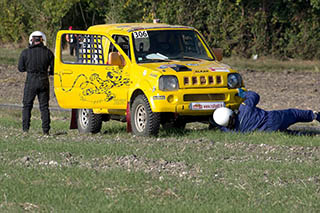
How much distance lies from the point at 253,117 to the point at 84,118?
3623mm

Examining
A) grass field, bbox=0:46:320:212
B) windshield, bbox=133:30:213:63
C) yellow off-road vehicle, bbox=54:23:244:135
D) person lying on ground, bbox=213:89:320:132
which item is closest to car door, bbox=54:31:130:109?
yellow off-road vehicle, bbox=54:23:244:135

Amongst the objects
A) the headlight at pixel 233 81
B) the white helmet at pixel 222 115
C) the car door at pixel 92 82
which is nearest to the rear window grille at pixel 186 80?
the white helmet at pixel 222 115

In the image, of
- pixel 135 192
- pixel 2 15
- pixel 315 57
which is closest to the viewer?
pixel 135 192

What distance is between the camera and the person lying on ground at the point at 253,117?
13.5 metres

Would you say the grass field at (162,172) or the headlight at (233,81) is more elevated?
the headlight at (233,81)

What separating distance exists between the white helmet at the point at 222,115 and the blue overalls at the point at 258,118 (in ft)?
1.13

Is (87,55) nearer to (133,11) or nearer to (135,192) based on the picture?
(135,192)

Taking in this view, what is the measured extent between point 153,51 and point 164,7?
23158 mm

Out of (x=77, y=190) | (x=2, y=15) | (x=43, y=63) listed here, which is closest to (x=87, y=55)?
(x=43, y=63)

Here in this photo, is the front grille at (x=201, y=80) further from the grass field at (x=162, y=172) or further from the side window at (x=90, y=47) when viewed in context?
the side window at (x=90, y=47)

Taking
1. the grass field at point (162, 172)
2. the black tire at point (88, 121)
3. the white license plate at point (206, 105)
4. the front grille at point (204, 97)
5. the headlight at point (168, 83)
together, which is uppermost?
the headlight at point (168, 83)

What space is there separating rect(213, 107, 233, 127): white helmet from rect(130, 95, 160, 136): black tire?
97 cm

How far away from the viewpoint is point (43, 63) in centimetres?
1460

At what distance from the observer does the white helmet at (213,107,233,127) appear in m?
13.5
